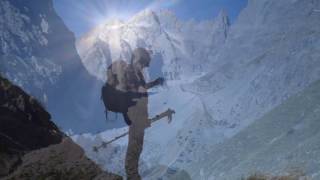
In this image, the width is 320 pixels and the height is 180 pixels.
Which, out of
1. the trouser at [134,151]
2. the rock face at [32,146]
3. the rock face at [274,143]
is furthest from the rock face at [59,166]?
the rock face at [274,143]

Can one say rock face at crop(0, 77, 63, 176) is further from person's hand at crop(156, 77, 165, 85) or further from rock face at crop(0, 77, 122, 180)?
person's hand at crop(156, 77, 165, 85)

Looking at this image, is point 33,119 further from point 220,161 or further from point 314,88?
A: point 314,88

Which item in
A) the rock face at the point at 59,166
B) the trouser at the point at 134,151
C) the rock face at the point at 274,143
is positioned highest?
the rock face at the point at 274,143

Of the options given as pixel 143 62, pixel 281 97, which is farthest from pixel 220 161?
pixel 143 62

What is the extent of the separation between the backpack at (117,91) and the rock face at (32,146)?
2.36 ft

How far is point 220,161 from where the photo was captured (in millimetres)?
170625

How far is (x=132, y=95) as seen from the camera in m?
6.02

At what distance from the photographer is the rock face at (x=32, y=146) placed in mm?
4520

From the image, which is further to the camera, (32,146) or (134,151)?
(134,151)

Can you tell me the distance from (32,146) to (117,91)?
1.33 m

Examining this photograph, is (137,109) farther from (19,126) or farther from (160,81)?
(19,126)

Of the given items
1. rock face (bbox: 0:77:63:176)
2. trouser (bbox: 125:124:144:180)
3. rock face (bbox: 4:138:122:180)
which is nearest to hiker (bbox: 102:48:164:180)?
trouser (bbox: 125:124:144:180)

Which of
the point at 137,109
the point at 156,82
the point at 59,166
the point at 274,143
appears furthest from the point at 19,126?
the point at 274,143

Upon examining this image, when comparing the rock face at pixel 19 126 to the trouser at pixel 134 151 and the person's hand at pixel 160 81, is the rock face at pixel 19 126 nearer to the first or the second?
the trouser at pixel 134 151
